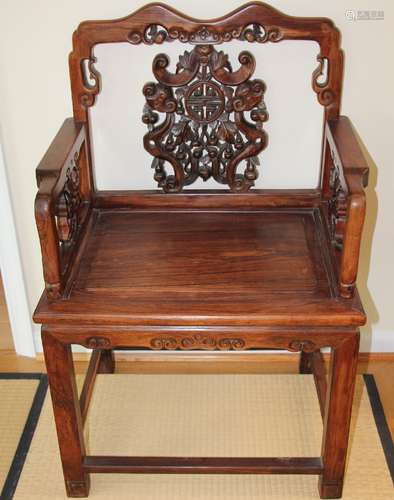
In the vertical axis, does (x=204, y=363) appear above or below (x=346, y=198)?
below

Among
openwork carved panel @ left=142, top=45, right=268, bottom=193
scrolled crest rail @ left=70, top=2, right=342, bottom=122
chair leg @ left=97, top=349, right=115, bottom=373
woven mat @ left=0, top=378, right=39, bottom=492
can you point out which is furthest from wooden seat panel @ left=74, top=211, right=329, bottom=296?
woven mat @ left=0, top=378, right=39, bottom=492

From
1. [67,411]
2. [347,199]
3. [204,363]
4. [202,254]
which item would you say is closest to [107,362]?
[204,363]

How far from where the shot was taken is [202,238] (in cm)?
160

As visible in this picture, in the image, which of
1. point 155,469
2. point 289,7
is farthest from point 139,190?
point 155,469

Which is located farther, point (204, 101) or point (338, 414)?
point (204, 101)

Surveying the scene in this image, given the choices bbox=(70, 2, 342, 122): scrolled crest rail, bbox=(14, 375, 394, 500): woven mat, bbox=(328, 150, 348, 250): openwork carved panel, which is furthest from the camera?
bbox=(14, 375, 394, 500): woven mat

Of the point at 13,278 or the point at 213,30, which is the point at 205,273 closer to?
the point at 213,30

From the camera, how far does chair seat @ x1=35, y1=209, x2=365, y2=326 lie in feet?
4.44

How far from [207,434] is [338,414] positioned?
0.46 metres

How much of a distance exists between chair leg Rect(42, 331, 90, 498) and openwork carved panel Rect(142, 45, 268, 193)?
1.66 feet

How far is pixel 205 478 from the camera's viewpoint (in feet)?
5.60

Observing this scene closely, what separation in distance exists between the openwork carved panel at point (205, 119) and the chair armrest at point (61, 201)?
173 mm

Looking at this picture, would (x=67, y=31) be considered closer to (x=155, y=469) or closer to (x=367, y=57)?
(x=367, y=57)

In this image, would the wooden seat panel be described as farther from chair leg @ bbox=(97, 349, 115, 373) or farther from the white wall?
chair leg @ bbox=(97, 349, 115, 373)
